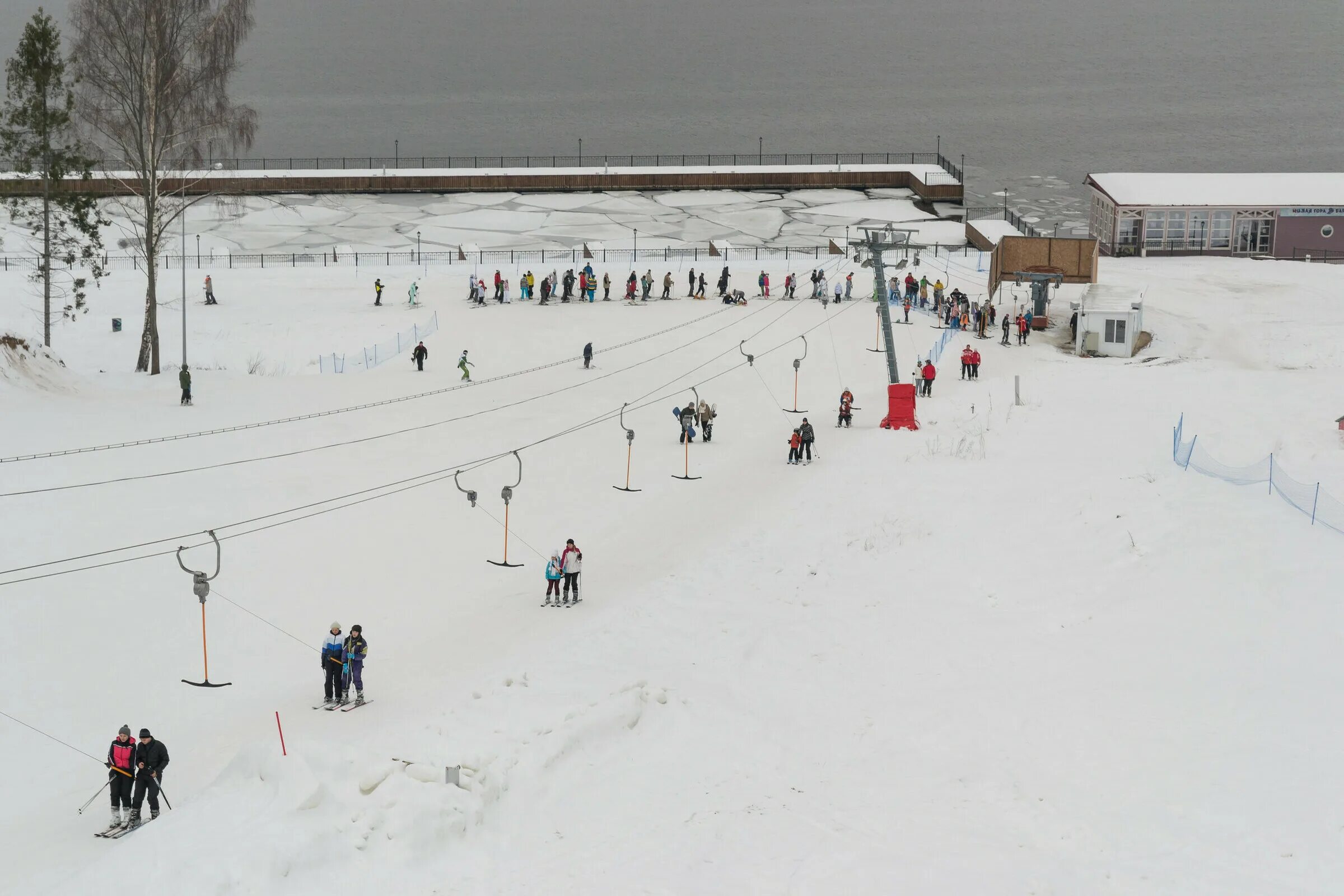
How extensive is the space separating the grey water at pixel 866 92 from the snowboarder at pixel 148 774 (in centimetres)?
6458

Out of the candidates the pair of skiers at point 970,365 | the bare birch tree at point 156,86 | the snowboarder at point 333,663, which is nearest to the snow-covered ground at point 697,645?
the snowboarder at point 333,663

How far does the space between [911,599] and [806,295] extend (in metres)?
26.1

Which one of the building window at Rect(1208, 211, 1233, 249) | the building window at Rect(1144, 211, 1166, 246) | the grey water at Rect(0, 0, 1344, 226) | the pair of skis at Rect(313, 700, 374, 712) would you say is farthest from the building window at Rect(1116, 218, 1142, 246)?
the pair of skis at Rect(313, 700, 374, 712)

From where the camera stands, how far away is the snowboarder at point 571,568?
69.2 ft

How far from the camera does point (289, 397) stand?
33531 mm

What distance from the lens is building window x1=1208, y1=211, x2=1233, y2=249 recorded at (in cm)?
5266

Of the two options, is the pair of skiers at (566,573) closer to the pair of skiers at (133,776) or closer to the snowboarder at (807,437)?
the pair of skiers at (133,776)

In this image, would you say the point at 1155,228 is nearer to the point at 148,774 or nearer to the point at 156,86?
the point at 156,86

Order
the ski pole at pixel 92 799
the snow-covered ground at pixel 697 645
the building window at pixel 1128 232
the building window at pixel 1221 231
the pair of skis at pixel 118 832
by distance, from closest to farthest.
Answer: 1. the snow-covered ground at pixel 697 645
2. the pair of skis at pixel 118 832
3. the ski pole at pixel 92 799
4. the building window at pixel 1221 231
5. the building window at pixel 1128 232

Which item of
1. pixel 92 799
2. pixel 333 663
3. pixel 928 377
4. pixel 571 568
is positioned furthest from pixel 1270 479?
pixel 92 799

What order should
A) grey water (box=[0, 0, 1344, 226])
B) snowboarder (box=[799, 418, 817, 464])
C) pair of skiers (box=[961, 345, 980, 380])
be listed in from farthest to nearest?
grey water (box=[0, 0, 1344, 226]) < pair of skiers (box=[961, 345, 980, 380]) < snowboarder (box=[799, 418, 817, 464])

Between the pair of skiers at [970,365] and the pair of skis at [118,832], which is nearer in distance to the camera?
the pair of skis at [118,832]

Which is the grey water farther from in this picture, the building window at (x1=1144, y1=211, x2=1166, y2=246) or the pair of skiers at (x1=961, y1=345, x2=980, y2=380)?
the pair of skiers at (x1=961, y1=345, x2=980, y2=380)

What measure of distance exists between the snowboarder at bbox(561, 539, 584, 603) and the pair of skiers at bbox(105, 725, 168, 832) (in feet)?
25.5
